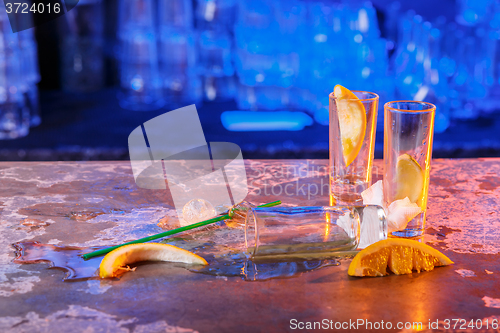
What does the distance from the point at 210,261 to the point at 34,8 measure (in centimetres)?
238

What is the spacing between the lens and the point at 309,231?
758 mm

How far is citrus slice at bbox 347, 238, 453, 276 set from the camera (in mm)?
697

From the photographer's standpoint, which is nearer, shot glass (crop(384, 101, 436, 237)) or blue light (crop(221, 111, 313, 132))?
shot glass (crop(384, 101, 436, 237))

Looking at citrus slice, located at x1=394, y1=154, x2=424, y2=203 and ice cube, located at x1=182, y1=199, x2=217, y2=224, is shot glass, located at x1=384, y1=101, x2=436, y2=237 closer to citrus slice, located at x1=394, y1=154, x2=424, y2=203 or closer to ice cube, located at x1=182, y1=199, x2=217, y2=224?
citrus slice, located at x1=394, y1=154, x2=424, y2=203

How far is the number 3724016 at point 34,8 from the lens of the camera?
235 centimetres

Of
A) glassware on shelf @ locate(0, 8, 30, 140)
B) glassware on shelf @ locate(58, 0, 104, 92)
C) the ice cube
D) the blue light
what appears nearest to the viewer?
the ice cube

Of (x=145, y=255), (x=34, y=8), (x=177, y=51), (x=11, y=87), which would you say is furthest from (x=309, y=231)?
(x=34, y=8)

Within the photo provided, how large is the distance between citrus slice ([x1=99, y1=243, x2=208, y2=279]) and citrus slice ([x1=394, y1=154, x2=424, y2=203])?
33 centimetres

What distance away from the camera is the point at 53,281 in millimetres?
681

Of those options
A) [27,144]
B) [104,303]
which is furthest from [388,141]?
[27,144]

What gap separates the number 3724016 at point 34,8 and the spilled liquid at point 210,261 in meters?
1.90

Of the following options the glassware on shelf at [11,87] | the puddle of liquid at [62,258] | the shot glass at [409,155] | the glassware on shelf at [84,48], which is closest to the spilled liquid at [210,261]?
the puddle of liquid at [62,258]

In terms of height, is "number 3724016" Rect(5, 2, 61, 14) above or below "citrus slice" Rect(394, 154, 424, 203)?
above

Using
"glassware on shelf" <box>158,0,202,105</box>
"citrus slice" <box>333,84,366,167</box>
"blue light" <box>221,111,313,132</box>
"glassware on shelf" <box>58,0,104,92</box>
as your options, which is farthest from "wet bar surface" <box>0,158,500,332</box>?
"glassware on shelf" <box>58,0,104,92</box>
